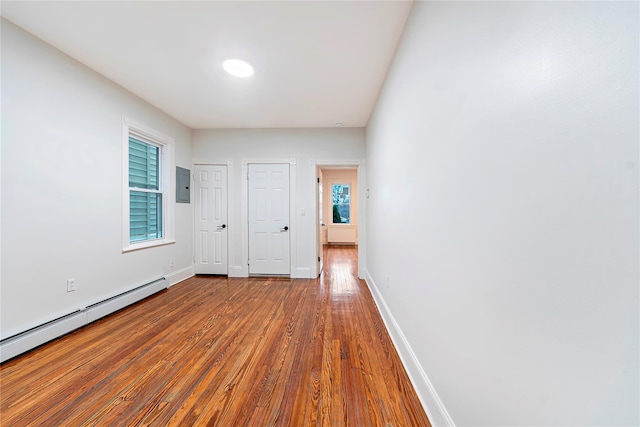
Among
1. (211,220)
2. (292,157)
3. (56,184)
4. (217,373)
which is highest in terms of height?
(292,157)

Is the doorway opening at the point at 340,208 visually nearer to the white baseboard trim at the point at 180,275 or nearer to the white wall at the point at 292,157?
the white wall at the point at 292,157

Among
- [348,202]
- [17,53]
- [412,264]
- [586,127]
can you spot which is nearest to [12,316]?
[17,53]

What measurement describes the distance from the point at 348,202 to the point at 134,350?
6.51 meters

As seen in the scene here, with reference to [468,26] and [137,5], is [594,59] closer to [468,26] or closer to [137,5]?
[468,26]

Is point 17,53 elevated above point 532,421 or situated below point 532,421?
above

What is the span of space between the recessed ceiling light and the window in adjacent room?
5.48 m

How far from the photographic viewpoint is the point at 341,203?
7875 millimetres

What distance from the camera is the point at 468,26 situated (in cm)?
96

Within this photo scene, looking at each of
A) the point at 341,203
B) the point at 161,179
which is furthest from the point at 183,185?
the point at 341,203

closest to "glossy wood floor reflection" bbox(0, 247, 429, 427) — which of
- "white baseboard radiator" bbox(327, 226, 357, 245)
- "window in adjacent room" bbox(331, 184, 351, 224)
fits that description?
"white baseboard radiator" bbox(327, 226, 357, 245)

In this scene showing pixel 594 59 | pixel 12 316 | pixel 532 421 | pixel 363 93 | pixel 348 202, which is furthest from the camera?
pixel 348 202

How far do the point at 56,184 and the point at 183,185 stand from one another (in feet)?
5.93

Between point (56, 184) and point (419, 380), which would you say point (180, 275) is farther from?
point (419, 380)

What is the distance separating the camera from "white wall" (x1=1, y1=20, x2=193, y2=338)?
1872mm
